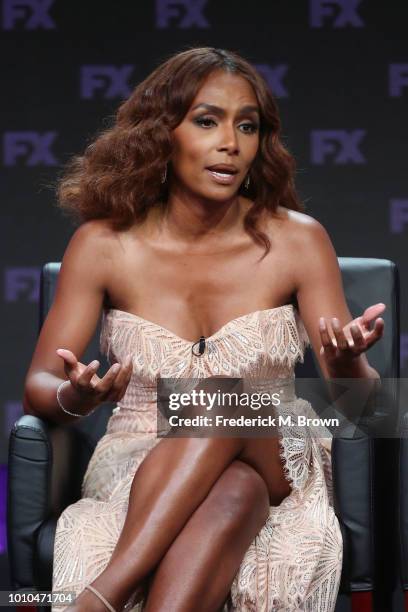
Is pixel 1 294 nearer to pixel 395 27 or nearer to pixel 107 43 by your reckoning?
pixel 107 43

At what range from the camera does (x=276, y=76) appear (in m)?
3.91

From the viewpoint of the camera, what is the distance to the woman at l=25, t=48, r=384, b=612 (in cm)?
217

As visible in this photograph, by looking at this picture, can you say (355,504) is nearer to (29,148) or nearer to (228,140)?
(228,140)

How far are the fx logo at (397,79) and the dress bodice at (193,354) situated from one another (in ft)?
5.04

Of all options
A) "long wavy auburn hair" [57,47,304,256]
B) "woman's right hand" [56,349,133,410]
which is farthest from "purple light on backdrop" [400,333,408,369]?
"woman's right hand" [56,349,133,410]

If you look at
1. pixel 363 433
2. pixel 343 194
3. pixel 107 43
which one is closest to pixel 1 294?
pixel 107 43

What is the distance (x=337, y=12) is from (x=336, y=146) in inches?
17.8

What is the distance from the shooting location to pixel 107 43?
394 cm

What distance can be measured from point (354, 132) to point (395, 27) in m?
0.38

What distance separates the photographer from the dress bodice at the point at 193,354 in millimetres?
2525

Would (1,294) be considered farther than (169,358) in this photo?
Yes

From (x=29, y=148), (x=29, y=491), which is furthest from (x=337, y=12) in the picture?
(x=29, y=491)

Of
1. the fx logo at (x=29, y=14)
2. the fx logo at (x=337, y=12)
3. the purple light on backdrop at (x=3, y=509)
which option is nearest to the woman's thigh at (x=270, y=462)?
the purple light on backdrop at (x=3, y=509)

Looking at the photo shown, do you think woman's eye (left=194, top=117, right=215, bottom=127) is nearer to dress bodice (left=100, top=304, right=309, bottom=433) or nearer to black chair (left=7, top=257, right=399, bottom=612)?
dress bodice (left=100, top=304, right=309, bottom=433)
